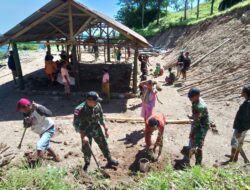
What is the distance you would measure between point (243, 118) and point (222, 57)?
31.5ft

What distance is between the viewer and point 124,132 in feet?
29.4

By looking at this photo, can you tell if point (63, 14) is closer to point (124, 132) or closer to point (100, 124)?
point (124, 132)

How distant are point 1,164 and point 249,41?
13.3m

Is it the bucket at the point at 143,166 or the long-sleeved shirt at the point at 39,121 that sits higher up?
the long-sleeved shirt at the point at 39,121

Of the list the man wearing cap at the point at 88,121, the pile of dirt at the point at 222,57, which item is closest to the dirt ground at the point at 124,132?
the man wearing cap at the point at 88,121

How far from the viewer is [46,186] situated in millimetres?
4609

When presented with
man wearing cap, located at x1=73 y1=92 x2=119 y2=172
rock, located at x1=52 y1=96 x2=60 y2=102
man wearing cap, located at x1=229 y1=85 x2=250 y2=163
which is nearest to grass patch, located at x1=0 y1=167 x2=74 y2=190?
man wearing cap, located at x1=73 y1=92 x2=119 y2=172

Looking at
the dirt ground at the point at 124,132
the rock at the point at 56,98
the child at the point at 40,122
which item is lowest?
the dirt ground at the point at 124,132

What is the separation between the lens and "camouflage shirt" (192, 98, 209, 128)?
19.6ft

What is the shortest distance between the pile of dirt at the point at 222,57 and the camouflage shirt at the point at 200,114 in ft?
19.7

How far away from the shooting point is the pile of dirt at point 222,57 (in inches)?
484

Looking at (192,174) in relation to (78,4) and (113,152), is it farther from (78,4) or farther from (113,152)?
(78,4)

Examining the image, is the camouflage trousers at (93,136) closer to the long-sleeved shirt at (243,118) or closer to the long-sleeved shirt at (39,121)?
the long-sleeved shirt at (39,121)

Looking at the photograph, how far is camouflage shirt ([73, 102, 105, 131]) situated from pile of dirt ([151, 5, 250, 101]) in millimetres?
7149
